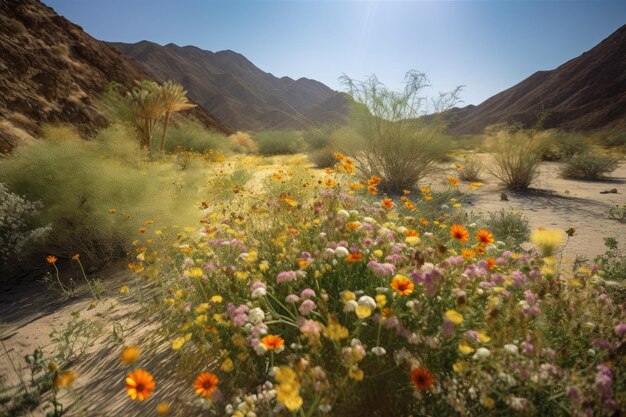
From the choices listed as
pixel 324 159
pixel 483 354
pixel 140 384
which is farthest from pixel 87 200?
pixel 324 159

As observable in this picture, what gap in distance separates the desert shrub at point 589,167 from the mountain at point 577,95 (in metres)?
27.8

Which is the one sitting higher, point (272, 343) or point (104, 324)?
point (272, 343)

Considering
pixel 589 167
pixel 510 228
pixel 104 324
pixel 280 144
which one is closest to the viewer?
pixel 104 324

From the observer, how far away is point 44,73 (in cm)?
1434

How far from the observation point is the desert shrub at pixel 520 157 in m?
7.90

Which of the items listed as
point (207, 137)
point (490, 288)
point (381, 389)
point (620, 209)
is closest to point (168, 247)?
point (381, 389)

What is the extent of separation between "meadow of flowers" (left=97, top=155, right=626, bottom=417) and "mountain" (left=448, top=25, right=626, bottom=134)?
3763 cm

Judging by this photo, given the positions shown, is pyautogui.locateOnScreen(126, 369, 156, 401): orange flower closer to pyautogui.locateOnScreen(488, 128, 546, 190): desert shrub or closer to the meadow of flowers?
the meadow of flowers

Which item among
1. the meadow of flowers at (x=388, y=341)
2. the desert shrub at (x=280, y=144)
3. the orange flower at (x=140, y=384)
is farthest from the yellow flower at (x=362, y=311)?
the desert shrub at (x=280, y=144)

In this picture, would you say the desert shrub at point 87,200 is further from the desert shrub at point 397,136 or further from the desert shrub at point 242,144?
the desert shrub at point 242,144

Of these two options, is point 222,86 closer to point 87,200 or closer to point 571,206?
point 87,200

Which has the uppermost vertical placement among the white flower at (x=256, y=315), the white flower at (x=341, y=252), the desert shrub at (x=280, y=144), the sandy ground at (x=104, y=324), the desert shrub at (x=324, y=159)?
the desert shrub at (x=280, y=144)

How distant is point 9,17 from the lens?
1558cm

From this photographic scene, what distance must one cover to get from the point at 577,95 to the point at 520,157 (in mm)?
50534
